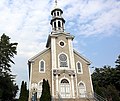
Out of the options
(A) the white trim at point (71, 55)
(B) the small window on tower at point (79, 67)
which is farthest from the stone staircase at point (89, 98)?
(A) the white trim at point (71, 55)

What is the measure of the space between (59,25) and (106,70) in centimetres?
1917

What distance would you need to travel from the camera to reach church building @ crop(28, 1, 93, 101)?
30.1 m

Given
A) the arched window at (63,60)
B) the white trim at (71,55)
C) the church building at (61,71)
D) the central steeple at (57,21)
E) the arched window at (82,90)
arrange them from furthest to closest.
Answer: the central steeple at (57,21) < the arched window at (63,60) < the white trim at (71,55) < the arched window at (82,90) < the church building at (61,71)

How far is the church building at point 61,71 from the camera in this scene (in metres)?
30.1

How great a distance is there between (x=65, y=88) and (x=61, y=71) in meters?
2.74

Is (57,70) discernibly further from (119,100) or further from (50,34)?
(119,100)

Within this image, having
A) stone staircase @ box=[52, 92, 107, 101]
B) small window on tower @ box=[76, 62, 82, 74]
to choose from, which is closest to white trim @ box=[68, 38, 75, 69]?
small window on tower @ box=[76, 62, 82, 74]

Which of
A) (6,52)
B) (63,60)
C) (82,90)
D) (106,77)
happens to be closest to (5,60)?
(6,52)

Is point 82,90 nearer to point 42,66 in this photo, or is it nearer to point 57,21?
point 42,66

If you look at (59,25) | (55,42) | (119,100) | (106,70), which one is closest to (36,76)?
(55,42)

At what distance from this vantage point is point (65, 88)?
101 feet

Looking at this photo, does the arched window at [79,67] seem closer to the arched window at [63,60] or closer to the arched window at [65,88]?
the arched window at [63,60]

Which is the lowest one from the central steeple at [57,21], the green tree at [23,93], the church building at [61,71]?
the green tree at [23,93]

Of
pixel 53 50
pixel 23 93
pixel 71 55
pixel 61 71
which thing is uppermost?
pixel 53 50
